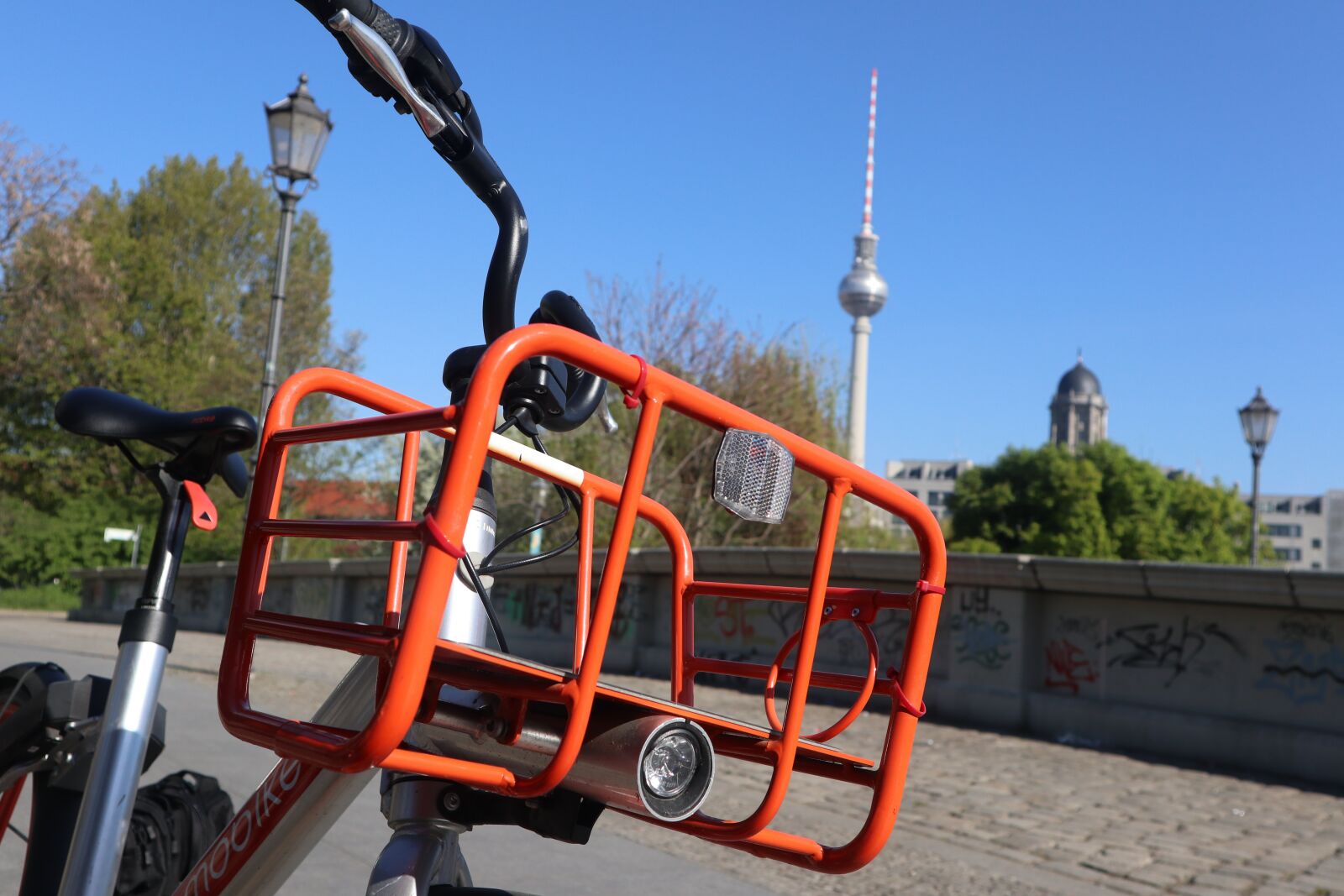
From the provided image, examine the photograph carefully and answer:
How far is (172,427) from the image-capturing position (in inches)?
92.7

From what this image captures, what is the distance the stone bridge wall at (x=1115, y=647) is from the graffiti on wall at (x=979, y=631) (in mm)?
13

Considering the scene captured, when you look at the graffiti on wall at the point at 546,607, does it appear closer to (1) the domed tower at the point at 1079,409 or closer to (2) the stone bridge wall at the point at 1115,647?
(2) the stone bridge wall at the point at 1115,647

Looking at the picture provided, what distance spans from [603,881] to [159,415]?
9.45 ft

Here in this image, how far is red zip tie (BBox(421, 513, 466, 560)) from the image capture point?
1140mm

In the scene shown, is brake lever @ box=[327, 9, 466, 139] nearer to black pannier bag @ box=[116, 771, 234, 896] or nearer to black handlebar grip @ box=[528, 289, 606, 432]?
black handlebar grip @ box=[528, 289, 606, 432]

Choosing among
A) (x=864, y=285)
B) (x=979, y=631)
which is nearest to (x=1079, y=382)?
(x=864, y=285)

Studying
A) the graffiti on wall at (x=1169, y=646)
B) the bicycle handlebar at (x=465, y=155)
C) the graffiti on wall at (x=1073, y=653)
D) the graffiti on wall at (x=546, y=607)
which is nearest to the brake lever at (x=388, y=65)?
the bicycle handlebar at (x=465, y=155)

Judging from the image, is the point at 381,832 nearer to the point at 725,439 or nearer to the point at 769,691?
the point at 769,691

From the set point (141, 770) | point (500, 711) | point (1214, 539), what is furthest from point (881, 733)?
point (1214, 539)

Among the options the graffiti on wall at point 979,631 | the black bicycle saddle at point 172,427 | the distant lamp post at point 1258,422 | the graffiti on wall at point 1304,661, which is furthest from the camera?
the distant lamp post at point 1258,422

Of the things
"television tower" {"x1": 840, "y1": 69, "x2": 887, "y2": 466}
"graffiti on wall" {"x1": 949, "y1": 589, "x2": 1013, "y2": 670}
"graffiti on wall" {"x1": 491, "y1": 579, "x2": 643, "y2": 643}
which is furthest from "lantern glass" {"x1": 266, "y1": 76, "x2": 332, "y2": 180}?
"television tower" {"x1": 840, "y1": 69, "x2": 887, "y2": 466}

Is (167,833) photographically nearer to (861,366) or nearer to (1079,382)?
(861,366)

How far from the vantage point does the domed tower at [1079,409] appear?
458 feet

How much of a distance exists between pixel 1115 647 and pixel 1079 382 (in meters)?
138
